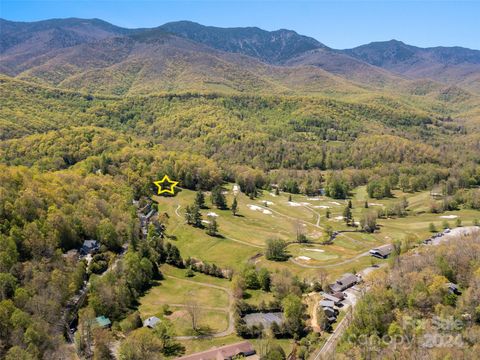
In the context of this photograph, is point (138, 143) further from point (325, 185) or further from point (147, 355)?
point (147, 355)

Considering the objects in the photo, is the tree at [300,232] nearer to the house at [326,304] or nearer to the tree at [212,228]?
the tree at [212,228]

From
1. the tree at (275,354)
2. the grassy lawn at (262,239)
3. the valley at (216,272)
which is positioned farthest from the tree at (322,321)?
the tree at (275,354)

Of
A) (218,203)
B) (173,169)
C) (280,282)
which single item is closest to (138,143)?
(173,169)

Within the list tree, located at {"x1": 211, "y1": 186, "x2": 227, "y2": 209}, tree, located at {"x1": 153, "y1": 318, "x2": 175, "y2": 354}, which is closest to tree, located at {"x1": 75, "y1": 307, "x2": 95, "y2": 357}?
tree, located at {"x1": 153, "y1": 318, "x2": 175, "y2": 354}

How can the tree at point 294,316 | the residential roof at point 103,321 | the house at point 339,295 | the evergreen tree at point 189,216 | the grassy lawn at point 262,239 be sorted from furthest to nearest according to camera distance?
1. the evergreen tree at point 189,216
2. the grassy lawn at point 262,239
3. the house at point 339,295
4. the tree at point 294,316
5. the residential roof at point 103,321

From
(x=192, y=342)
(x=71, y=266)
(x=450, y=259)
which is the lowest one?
(x=192, y=342)

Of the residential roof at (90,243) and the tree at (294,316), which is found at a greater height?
the residential roof at (90,243)

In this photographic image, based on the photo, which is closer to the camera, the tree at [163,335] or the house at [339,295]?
the tree at [163,335]

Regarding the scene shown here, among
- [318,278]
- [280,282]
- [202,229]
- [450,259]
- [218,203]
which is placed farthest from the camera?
[218,203]
